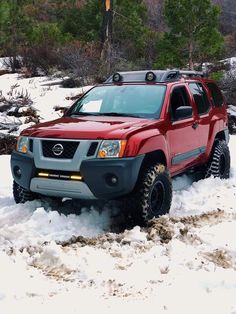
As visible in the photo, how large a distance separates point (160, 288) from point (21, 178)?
2301 mm

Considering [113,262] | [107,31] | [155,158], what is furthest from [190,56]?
[113,262]

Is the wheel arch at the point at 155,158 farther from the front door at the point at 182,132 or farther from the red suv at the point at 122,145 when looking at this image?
the front door at the point at 182,132

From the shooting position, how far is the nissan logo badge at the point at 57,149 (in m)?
5.02

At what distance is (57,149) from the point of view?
504 cm

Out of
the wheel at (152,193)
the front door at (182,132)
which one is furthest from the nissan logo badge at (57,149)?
the front door at (182,132)

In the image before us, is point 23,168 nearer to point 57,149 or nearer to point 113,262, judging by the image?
point 57,149

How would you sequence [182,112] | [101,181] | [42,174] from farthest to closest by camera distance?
[182,112] < [42,174] < [101,181]

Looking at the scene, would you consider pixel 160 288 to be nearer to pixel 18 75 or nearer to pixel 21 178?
pixel 21 178

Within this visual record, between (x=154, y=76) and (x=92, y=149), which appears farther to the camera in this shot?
(x=154, y=76)

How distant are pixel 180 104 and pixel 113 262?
2.95 metres

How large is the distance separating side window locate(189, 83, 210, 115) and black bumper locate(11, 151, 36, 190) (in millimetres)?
2751

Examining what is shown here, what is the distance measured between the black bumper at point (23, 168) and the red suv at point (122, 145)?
0.04 feet

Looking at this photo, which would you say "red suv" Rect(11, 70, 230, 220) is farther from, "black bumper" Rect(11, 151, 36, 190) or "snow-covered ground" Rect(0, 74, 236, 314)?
"snow-covered ground" Rect(0, 74, 236, 314)

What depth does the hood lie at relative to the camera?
16.4 feet
